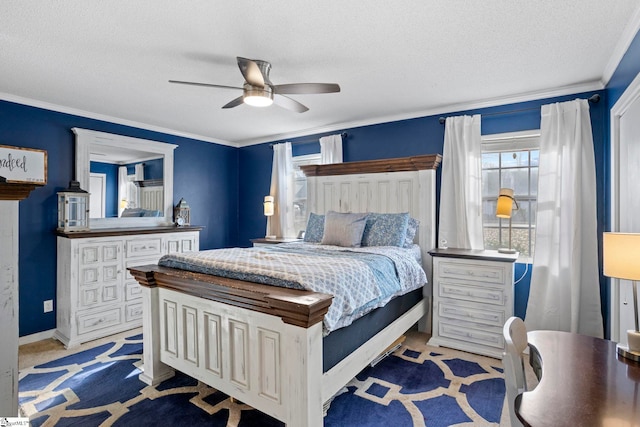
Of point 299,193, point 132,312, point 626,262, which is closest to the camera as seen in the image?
point 626,262

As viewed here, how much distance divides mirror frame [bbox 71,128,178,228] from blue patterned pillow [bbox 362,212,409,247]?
9.37ft

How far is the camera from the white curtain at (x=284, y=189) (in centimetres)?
488

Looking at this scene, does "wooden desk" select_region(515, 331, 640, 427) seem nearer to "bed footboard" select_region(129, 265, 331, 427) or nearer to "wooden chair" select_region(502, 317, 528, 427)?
"wooden chair" select_region(502, 317, 528, 427)

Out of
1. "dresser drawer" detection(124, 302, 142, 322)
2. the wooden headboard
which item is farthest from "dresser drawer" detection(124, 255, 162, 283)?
the wooden headboard

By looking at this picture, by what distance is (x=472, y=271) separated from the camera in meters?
3.03

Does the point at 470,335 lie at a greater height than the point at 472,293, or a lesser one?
lesser

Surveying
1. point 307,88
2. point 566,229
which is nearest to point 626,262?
point 566,229

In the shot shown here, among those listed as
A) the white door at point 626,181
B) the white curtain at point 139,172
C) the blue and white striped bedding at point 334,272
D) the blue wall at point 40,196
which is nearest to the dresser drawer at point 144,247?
the blue wall at point 40,196

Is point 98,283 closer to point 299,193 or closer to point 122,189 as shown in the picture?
point 122,189

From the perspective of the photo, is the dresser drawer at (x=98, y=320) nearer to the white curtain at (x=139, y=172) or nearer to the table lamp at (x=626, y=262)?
the white curtain at (x=139, y=172)

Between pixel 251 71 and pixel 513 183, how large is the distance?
2870mm

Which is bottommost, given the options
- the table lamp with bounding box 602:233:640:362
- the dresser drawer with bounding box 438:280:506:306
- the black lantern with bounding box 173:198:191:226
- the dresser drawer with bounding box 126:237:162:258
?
the dresser drawer with bounding box 438:280:506:306

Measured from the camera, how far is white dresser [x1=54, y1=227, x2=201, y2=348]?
3350 millimetres

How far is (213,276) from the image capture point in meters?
2.18
